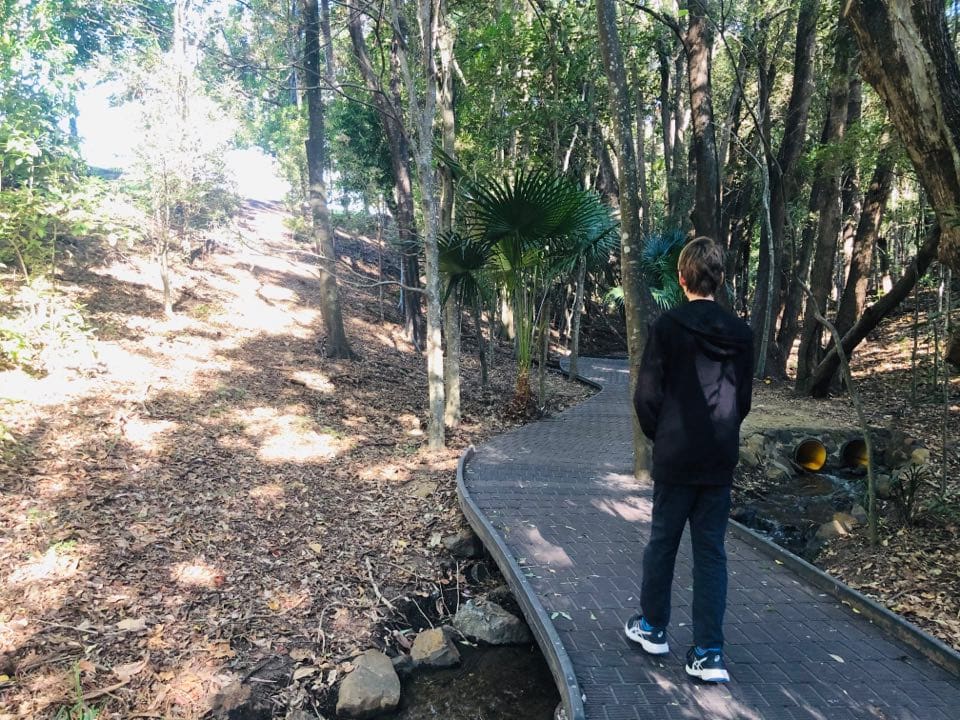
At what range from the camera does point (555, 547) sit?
15.6 ft

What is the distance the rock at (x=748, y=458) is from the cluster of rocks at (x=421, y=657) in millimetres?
4280

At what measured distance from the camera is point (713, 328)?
285 cm

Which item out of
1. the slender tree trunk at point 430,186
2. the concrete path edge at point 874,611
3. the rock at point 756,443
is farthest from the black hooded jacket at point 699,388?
the rock at point 756,443

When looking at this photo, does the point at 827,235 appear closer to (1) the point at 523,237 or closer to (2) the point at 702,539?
(1) the point at 523,237

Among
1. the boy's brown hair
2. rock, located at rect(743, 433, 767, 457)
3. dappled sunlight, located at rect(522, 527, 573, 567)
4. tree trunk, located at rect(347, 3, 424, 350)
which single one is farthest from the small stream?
tree trunk, located at rect(347, 3, 424, 350)

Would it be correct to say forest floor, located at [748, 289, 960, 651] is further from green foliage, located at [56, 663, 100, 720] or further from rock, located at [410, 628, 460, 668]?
green foliage, located at [56, 663, 100, 720]

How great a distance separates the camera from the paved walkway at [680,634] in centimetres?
288

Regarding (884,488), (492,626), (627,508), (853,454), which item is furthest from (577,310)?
(492,626)

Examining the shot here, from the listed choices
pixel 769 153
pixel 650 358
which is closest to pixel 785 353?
pixel 769 153

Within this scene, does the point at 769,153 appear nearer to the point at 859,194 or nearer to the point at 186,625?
the point at 859,194

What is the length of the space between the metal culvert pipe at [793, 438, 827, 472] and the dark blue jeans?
5696mm

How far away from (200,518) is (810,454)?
23.5 feet

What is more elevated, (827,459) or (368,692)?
(827,459)

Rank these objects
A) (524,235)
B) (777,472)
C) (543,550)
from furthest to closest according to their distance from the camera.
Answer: (524,235)
(777,472)
(543,550)
